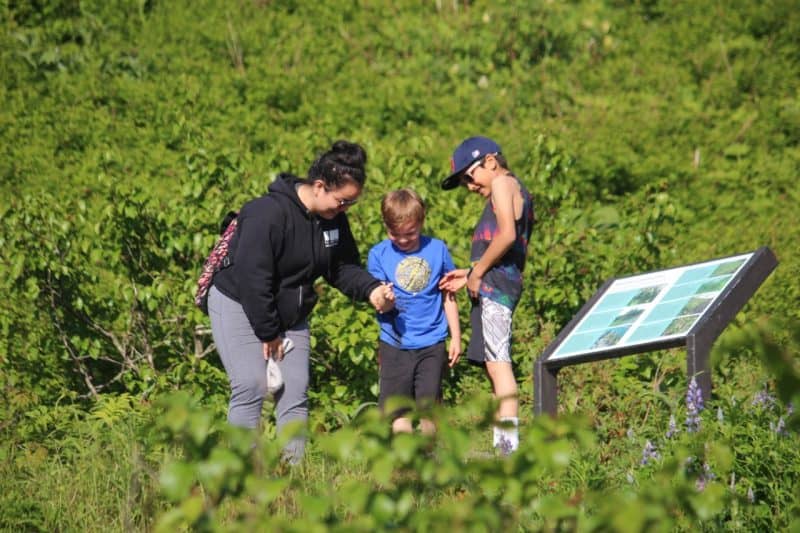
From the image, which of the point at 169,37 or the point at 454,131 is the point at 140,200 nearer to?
the point at 454,131

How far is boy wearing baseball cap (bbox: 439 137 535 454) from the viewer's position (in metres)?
5.47

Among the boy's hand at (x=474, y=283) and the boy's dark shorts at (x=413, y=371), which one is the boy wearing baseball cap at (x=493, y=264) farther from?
the boy's dark shorts at (x=413, y=371)

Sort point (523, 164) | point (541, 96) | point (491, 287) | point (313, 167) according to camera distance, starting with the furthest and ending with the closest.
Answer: point (541, 96) < point (523, 164) < point (491, 287) < point (313, 167)

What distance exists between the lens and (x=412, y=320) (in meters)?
5.51

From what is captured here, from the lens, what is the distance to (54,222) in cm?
615

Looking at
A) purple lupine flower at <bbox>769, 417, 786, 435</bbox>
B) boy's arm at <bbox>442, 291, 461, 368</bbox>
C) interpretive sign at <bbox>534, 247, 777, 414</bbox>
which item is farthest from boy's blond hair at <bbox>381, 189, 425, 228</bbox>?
purple lupine flower at <bbox>769, 417, 786, 435</bbox>

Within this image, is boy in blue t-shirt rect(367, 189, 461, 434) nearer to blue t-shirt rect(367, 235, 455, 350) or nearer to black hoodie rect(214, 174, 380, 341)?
blue t-shirt rect(367, 235, 455, 350)

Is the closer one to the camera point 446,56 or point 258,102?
point 258,102

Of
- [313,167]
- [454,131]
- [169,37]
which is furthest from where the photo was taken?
[169,37]

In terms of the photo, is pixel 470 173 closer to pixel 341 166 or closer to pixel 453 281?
pixel 453 281

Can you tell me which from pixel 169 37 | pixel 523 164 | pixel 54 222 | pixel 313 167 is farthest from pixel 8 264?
pixel 169 37

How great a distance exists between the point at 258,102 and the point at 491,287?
5669 millimetres

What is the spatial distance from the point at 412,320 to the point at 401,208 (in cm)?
56

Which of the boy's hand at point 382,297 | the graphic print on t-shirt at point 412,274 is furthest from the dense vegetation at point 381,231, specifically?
the boy's hand at point 382,297
